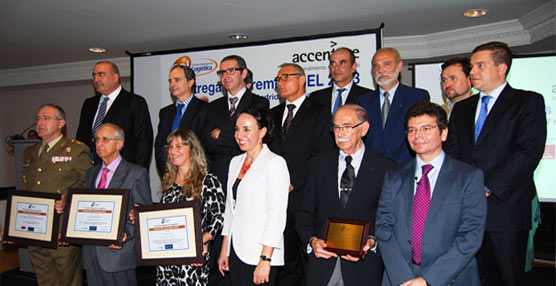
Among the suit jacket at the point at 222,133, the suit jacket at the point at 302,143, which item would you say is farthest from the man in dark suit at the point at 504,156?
the suit jacket at the point at 222,133

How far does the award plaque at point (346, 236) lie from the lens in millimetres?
2225

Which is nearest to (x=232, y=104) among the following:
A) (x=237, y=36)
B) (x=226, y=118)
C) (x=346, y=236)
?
(x=226, y=118)

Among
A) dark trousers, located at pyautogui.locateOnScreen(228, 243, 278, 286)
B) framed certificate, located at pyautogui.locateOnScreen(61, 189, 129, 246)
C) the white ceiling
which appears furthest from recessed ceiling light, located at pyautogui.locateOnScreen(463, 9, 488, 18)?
framed certificate, located at pyautogui.locateOnScreen(61, 189, 129, 246)

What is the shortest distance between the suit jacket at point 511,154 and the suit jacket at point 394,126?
54cm

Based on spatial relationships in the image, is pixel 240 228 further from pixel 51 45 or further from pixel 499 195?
pixel 51 45

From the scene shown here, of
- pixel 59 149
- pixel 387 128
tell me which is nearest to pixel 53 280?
pixel 59 149

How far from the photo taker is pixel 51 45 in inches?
267

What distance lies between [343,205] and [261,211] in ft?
1.73

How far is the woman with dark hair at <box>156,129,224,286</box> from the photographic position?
2.84 meters

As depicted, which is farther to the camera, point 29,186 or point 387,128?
point 29,186

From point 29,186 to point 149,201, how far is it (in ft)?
4.45

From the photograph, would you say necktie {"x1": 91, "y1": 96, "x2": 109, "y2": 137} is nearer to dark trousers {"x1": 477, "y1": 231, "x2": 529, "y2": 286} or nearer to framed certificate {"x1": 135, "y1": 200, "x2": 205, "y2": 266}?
framed certificate {"x1": 135, "y1": 200, "x2": 205, "y2": 266}

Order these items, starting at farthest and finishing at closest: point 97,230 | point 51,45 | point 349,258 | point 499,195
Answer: point 51,45
point 97,230
point 499,195
point 349,258

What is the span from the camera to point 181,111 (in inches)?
159
